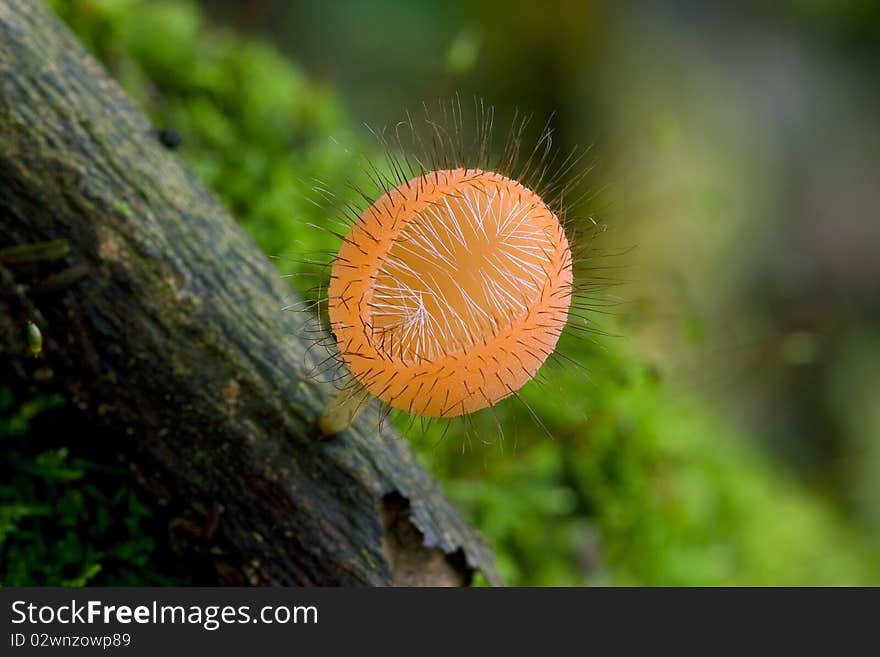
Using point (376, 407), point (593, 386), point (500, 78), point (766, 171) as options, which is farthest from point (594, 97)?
point (376, 407)

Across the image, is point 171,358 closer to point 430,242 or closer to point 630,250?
point 430,242

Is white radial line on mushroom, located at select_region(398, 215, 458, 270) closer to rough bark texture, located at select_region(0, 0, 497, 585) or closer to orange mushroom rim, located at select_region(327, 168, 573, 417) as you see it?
orange mushroom rim, located at select_region(327, 168, 573, 417)

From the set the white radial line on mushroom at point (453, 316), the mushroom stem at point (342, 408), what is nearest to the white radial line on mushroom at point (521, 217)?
the white radial line on mushroom at point (453, 316)

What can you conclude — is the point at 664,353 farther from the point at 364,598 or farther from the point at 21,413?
the point at 21,413

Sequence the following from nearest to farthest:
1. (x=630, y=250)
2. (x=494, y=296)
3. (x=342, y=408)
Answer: (x=494, y=296), (x=342, y=408), (x=630, y=250)

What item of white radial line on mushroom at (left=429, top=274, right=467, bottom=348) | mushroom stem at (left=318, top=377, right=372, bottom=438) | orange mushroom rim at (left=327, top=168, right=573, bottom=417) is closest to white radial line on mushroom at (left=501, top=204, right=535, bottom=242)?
orange mushroom rim at (left=327, top=168, right=573, bottom=417)

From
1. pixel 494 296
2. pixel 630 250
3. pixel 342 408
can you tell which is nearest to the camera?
pixel 494 296

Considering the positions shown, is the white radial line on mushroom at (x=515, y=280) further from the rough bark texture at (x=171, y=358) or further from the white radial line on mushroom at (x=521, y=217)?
the rough bark texture at (x=171, y=358)

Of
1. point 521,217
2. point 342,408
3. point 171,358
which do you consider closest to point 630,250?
point 521,217
